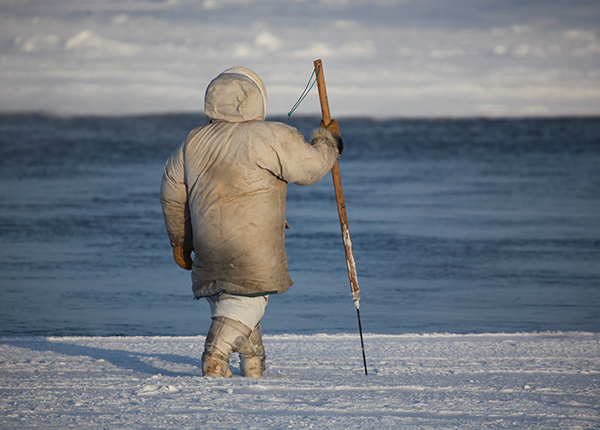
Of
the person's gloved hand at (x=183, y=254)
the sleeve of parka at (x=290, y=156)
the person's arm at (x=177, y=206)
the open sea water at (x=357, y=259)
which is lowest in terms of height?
the open sea water at (x=357, y=259)

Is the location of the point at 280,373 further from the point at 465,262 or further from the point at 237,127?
the point at 465,262

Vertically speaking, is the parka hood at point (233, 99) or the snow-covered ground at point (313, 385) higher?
the parka hood at point (233, 99)

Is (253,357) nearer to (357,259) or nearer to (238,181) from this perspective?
(238,181)

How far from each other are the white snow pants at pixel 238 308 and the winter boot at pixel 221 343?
31 millimetres

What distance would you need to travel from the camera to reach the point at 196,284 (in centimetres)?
409

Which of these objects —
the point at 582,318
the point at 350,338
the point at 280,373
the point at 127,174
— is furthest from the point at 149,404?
the point at 127,174

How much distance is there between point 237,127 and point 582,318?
4.38 m

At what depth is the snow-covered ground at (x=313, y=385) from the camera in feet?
10.6

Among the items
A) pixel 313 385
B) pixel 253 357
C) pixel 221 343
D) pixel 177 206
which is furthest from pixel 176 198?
pixel 313 385

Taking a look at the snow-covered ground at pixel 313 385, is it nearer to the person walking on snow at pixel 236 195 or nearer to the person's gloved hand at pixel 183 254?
the person walking on snow at pixel 236 195

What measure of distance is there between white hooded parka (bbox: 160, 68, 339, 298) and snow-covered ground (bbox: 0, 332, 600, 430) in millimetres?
554

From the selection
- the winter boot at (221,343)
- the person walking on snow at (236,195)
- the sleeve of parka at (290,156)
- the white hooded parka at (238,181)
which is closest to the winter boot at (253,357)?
the person walking on snow at (236,195)

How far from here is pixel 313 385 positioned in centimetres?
388

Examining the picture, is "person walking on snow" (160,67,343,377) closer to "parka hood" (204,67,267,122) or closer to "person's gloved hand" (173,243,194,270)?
"parka hood" (204,67,267,122)
